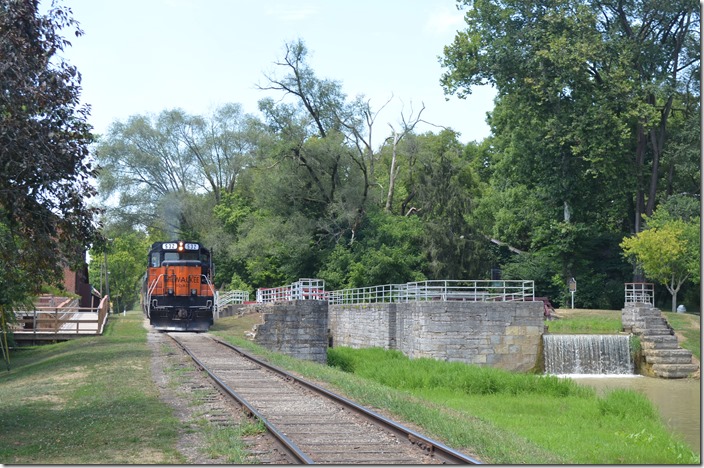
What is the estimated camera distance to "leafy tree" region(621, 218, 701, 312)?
136 ft

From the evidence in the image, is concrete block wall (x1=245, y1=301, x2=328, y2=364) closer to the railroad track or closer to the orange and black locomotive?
the orange and black locomotive

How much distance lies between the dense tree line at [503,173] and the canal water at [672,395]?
50.0 feet

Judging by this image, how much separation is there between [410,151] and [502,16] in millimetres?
17487

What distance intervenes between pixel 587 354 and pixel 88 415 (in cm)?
2445

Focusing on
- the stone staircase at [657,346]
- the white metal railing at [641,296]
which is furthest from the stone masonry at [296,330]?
the white metal railing at [641,296]

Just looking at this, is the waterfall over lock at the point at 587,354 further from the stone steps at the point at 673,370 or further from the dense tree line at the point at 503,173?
the dense tree line at the point at 503,173

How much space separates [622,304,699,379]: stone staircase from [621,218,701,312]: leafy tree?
585 centimetres

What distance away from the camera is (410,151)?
6228cm

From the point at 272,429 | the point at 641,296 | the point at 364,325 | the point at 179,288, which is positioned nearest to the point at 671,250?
the point at 641,296

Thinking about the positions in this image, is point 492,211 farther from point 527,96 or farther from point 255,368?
point 255,368

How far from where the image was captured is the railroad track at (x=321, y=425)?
10094 millimetres

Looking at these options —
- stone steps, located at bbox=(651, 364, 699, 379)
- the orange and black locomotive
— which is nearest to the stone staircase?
stone steps, located at bbox=(651, 364, 699, 379)

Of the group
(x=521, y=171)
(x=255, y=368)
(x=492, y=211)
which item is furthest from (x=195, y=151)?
(x=255, y=368)

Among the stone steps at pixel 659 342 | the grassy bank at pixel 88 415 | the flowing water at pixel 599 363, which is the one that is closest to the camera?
the grassy bank at pixel 88 415
